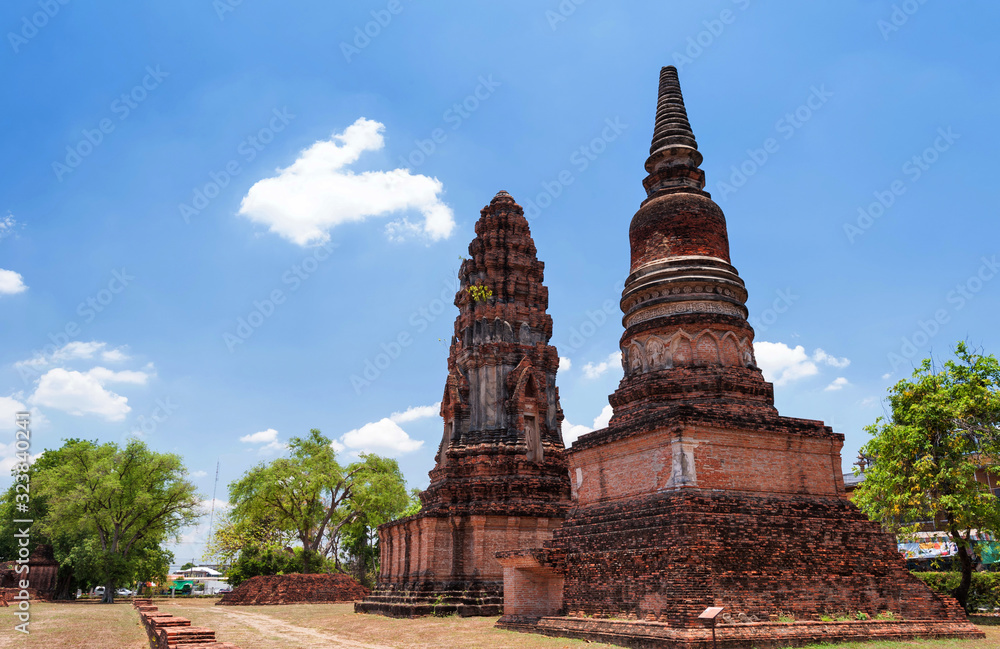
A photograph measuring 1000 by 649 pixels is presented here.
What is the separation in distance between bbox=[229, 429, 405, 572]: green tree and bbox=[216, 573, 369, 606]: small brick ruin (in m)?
8.69

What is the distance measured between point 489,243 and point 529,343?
5220 millimetres

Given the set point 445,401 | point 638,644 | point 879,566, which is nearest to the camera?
point 638,644

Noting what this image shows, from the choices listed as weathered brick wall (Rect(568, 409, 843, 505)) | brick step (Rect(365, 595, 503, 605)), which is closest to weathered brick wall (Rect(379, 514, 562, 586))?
brick step (Rect(365, 595, 503, 605))

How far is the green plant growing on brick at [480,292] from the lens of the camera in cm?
3106

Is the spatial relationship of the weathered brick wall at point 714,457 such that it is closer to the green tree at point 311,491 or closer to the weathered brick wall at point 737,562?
the weathered brick wall at point 737,562

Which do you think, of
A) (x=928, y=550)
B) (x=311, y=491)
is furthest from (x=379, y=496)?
(x=928, y=550)

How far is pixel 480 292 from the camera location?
3158cm

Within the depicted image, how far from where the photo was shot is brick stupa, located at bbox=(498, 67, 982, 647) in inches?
571

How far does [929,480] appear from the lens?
21.6m

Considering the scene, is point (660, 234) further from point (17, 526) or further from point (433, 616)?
point (17, 526)

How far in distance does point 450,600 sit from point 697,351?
42.7 ft

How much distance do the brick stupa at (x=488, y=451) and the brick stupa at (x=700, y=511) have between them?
7306mm

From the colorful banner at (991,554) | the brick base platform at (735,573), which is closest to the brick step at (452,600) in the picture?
the brick base platform at (735,573)

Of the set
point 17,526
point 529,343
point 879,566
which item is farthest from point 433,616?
point 17,526
